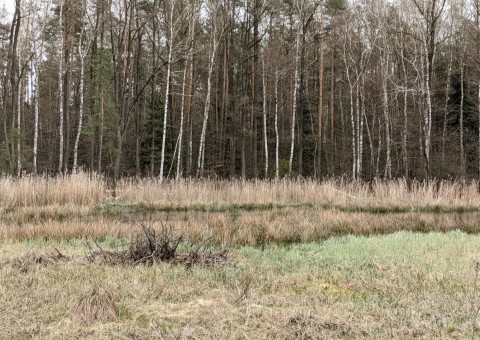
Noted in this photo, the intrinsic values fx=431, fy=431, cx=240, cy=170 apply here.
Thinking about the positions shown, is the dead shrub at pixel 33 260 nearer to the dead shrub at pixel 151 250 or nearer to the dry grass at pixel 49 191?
the dead shrub at pixel 151 250

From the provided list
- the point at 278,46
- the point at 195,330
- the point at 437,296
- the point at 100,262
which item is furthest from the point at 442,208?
the point at 278,46

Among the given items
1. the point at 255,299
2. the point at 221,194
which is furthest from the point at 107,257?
the point at 221,194

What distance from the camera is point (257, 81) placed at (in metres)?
28.8

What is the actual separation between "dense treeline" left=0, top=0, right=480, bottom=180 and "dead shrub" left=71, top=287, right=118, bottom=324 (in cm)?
1975

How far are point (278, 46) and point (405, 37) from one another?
813 cm

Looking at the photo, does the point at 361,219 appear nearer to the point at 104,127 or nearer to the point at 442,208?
the point at 442,208

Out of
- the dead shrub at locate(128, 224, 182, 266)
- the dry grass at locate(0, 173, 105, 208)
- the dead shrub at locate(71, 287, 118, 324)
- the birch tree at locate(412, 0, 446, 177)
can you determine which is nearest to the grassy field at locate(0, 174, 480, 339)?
the dead shrub at locate(71, 287, 118, 324)

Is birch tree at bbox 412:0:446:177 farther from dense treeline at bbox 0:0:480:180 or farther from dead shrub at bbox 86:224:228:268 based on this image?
dead shrub at bbox 86:224:228:268

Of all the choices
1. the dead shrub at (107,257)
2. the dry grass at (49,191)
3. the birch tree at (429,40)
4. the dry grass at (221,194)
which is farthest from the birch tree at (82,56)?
the dead shrub at (107,257)

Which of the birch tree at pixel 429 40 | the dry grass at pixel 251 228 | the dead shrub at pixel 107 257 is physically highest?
the birch tree at pixel 429 40

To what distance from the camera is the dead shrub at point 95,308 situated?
9.64 feet

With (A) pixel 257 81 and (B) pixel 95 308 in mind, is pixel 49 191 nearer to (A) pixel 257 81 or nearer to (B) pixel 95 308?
(B) pixel 95 308

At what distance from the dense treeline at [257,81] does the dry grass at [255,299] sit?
18.1m

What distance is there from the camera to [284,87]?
100 feet
